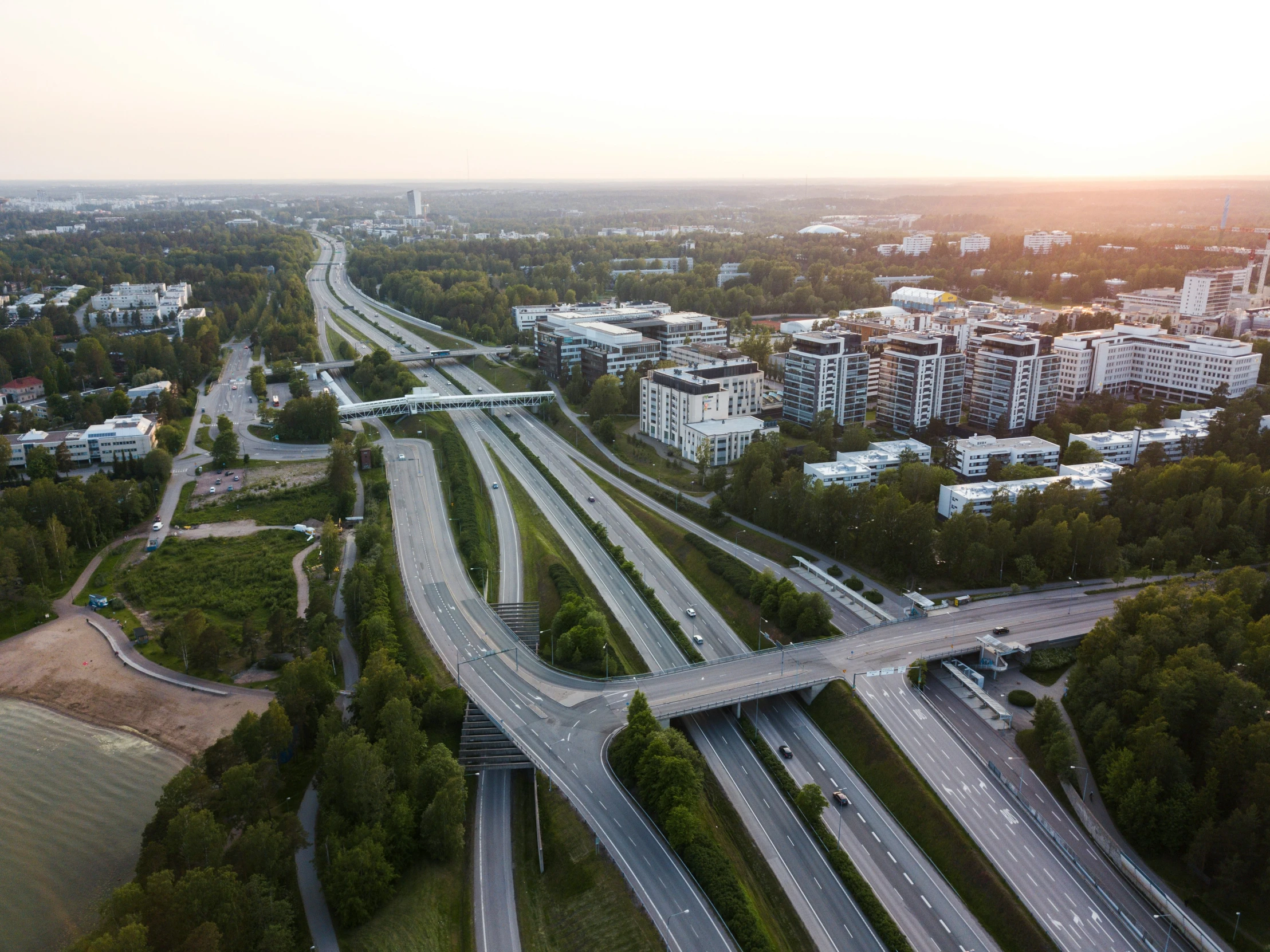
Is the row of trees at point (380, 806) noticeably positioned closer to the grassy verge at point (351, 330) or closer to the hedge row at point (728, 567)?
the hedge row at point (728, 567)

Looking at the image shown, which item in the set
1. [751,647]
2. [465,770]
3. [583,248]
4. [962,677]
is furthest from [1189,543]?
[583,248]

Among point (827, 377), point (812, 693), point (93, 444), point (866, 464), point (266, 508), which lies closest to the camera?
point (812, 693)

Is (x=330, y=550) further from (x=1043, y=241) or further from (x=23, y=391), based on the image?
(x=1043, y=241)

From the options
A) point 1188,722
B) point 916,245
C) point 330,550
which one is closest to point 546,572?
point 330,550

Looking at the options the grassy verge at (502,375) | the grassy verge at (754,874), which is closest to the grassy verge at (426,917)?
the grassy verge at (754,874)

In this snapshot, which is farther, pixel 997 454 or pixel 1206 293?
pixel 1206 293

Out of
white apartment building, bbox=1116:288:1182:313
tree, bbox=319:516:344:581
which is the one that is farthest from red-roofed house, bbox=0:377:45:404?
white apartment building, bbox=1116:288:1182:313

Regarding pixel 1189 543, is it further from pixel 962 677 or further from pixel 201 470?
pixel 201 470
